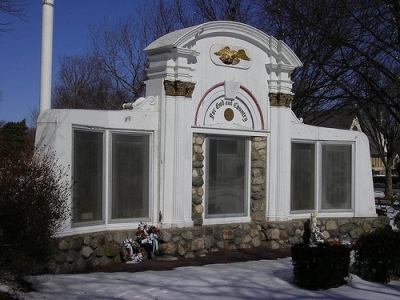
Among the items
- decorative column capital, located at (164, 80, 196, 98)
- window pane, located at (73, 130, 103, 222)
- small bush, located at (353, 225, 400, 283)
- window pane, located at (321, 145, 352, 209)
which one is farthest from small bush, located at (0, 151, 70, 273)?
window pane, located at (321, 145, 352, 209)

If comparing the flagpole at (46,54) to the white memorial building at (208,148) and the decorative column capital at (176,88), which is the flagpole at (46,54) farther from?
the decorative column capital at (176,88)

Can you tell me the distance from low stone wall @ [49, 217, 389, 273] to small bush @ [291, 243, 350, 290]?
3210 mm

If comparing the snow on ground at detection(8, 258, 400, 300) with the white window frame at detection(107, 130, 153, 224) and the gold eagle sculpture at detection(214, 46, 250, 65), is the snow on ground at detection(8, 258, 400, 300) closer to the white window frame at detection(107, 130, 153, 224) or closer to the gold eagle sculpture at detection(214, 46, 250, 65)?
the white window frame at detection(107, 130, 153, 224)

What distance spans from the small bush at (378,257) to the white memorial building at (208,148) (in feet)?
12.2

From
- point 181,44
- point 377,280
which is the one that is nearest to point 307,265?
point 377,280

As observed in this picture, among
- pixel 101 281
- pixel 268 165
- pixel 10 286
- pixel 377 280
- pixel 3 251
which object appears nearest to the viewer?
pixel 3 251

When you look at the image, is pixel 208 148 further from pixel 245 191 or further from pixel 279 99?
pixel 279 99

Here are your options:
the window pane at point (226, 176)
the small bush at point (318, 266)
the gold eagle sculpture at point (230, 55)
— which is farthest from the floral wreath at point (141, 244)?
the gold eagle sculpture at point (230, 55)

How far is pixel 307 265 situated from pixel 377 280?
4.91ft

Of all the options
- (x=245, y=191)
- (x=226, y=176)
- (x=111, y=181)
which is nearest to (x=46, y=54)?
(x=111, y=181)

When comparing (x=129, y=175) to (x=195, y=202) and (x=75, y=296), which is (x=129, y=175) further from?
(x=75, y=296)

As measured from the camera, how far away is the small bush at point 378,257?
1070cm

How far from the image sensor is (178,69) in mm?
13047

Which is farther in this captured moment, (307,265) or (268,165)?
(268,165)
